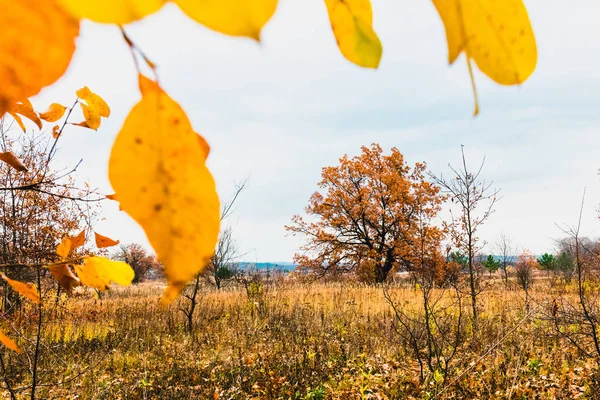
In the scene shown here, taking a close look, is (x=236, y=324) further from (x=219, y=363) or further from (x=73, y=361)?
(x=73, y=361)

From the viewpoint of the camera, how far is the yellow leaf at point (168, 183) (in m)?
0.10

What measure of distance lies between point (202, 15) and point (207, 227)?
55 mm

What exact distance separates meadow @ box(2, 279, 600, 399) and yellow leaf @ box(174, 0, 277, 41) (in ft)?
7.48

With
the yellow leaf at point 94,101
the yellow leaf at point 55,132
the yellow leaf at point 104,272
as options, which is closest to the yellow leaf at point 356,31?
the yellow leaf at point 104,272

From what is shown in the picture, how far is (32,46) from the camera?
0.10 metres

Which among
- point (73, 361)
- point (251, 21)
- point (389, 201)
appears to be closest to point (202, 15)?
point (251, 21)

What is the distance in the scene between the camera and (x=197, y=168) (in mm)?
112

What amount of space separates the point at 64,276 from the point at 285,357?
164 inches

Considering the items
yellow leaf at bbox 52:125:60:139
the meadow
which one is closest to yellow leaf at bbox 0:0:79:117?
yellow leaf at bbox 52:125:60:139

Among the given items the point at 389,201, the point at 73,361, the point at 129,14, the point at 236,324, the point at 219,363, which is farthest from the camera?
the point at 389,201

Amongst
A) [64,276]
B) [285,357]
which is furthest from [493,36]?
[285,357]

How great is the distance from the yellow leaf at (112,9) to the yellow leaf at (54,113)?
53cm

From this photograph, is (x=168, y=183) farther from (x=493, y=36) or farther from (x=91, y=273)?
(x=91, y=273)

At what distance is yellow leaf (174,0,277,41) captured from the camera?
0.10 meters
